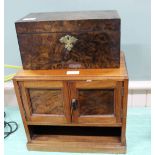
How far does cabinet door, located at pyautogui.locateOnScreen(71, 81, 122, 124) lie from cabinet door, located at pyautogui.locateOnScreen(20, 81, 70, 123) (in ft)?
0.15

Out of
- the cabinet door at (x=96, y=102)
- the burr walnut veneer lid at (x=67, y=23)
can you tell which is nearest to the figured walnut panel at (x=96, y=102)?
the cabinet door at (x=96, y=102)

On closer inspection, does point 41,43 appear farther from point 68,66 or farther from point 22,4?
point 22,4

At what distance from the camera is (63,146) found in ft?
4.01

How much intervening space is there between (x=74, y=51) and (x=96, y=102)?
0.24 meters

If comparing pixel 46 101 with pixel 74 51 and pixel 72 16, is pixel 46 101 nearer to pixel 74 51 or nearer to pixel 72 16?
pixel 74 51

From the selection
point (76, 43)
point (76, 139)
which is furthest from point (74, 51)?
point (76, 139)

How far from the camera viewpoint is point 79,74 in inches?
40.7

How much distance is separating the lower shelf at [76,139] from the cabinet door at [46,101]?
0.13 m

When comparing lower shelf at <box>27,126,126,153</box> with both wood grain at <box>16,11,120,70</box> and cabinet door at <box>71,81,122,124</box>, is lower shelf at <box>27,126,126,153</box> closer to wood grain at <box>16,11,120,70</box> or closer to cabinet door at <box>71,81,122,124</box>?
cabinet door at <box>71,81,122,124</box>

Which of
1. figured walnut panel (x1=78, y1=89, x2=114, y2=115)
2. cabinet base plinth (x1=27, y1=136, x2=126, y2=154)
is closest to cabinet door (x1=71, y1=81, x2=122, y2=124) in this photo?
figured walnut panel (x1=78, y1=89, x2=114, y2=115)

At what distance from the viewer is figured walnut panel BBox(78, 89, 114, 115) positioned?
1.06 m

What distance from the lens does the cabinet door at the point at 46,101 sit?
1063mm

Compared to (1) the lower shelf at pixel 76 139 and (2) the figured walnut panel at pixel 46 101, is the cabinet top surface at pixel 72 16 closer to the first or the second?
(2) the figured walnut panel at pixel 46 101
